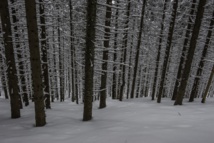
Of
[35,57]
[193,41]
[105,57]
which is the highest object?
[193,41]

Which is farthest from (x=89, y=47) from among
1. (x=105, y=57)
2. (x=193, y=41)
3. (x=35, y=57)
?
(x=193, y=41)

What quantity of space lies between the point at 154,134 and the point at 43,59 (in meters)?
9.51

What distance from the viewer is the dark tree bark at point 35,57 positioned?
626cm

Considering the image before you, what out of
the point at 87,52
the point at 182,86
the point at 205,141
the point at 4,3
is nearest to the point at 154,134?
the point at 205,141

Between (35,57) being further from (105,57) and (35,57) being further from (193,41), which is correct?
(193,41)

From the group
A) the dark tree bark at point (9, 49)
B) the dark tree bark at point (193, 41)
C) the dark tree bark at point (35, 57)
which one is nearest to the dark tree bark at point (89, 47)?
the dark tree bark at point (35, 57)

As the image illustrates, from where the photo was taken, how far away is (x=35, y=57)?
6.63m

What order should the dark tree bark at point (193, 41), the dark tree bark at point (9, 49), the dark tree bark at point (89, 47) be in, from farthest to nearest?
the dark tree bark at point (193, 41) → the dark tree bark at point (9, 49) → the dark tree bark at point (89, 47)

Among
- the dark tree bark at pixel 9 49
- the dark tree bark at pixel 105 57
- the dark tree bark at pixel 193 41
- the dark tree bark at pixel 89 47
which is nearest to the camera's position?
the dark tree bark at pixel 89 47

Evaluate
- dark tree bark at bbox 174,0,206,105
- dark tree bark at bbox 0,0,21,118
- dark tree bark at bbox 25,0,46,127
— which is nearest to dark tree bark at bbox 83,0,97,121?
dark tree bark at bbox 25,0,46,127

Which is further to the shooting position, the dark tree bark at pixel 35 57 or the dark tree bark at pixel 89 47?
the dark tree bark at pixel 89 47

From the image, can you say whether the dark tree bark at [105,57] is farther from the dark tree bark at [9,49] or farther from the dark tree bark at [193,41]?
the dark tree bark at [193,41]

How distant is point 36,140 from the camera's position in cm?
543

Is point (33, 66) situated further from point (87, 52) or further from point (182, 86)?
point (182, 86)
